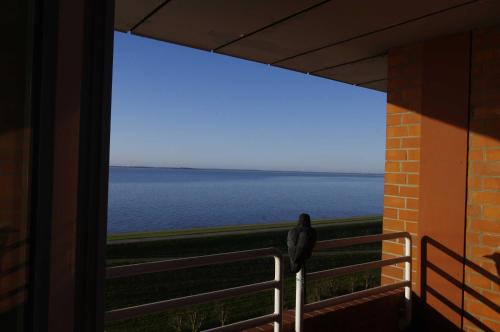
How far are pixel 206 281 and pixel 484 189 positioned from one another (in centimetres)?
609

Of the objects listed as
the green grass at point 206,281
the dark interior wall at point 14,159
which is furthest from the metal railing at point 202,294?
the green grass at point 206,281

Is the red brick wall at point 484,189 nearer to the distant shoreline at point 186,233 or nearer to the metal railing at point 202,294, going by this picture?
the metal railing at point 202,294

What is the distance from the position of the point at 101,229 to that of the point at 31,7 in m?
0.66

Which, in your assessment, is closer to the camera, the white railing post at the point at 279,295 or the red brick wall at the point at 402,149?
the white railing post at the point at 279,295

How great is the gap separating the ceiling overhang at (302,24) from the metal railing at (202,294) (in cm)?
168

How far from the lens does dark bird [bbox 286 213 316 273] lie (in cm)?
263

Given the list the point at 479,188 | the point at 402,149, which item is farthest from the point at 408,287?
the point at 402,149

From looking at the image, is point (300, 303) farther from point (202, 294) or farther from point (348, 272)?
point (202, 294)

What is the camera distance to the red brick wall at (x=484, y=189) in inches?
121

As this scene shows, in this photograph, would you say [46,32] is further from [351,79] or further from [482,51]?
[351,79]

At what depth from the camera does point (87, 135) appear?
1214mm

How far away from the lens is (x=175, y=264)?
2.20m

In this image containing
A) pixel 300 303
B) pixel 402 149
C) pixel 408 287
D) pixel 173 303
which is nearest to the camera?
pixel 173 303

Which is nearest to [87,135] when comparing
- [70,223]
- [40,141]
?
[40,141]
